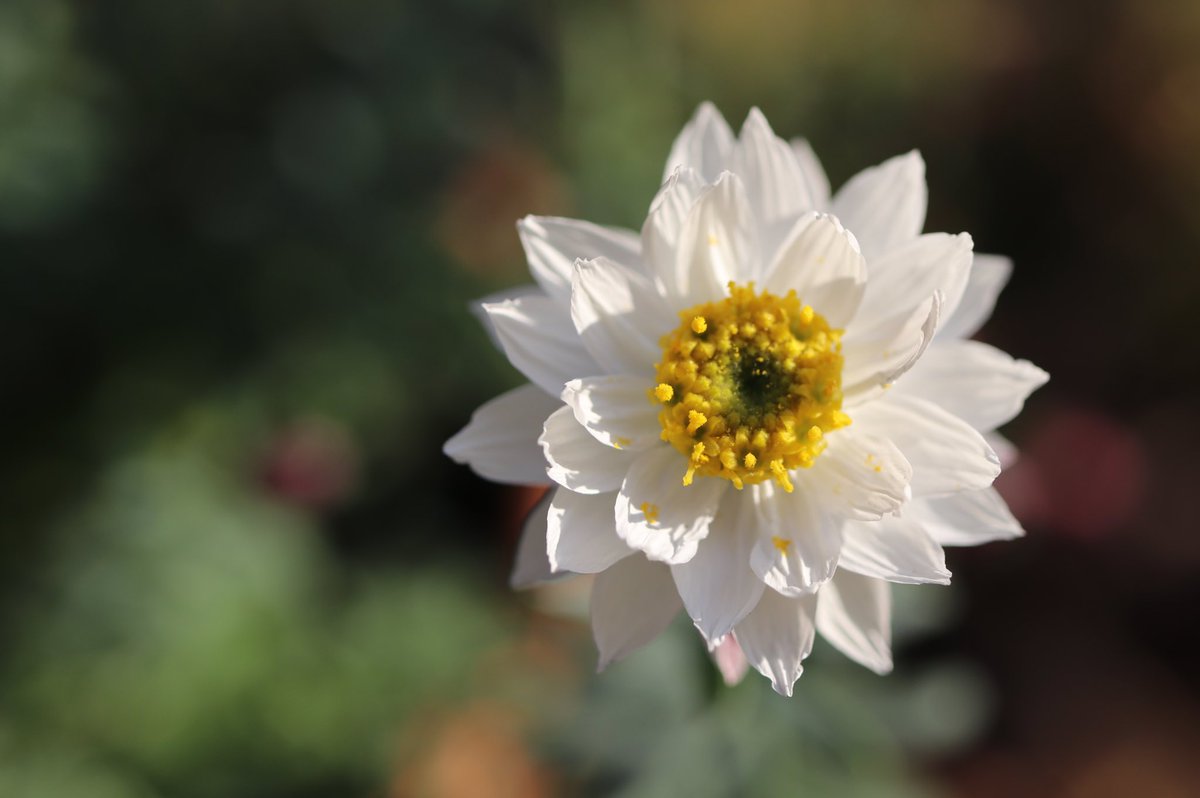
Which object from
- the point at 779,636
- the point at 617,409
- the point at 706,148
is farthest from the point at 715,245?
the point at 779,636

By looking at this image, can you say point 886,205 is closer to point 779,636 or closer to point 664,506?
point 664,506

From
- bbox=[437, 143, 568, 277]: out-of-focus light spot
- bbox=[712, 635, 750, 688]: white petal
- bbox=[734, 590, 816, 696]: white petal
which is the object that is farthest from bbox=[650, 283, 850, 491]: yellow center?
bbox=[437, 143, 568, 277]: out-of-focus light spot

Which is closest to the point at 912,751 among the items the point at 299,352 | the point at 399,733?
the point at 399,733

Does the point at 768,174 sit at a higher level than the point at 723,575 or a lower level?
higher

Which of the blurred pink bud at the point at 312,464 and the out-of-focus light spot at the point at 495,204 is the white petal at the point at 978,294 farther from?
the blurred pink bud at the point at 312,464

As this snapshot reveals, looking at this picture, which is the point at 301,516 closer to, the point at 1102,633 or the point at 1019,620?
the point at 1019,620

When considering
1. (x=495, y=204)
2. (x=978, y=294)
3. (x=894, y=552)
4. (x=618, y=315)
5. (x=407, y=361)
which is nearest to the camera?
(x=894, y=552)
